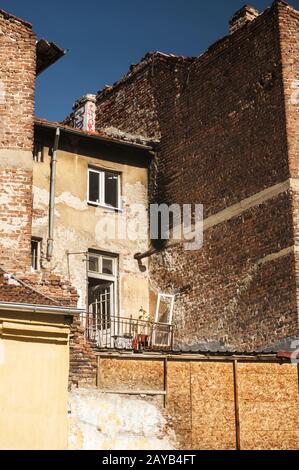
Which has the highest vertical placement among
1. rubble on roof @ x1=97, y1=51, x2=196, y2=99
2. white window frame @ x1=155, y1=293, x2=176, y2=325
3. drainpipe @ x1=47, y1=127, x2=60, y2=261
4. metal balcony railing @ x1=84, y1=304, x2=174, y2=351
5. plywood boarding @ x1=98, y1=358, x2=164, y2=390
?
rubble on roof @ x1=97, y1=51, x2=196, y2=99

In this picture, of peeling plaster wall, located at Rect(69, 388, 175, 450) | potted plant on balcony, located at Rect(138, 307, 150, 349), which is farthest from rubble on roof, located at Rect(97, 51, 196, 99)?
peeling plaster wall, located at Rect(69, 388, 175, 450)

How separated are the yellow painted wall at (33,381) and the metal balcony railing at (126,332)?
5.49m

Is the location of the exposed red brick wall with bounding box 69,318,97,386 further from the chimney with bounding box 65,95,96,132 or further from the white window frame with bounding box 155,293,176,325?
the chimney with bounding box 65,95,96,132

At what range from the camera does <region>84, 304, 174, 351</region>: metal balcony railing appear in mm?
20469

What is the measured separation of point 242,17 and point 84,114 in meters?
5.49

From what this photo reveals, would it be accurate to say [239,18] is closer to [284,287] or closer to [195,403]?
[284,287]

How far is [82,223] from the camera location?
864 inches

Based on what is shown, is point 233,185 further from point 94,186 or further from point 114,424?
point 114,424

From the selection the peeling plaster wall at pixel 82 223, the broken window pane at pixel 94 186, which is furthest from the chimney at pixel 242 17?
the broken window pane at pixel 94 186

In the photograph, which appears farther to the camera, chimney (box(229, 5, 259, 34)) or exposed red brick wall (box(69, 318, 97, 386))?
chimney (box(229, 5, 259, 34))

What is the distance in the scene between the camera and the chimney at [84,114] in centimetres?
2505

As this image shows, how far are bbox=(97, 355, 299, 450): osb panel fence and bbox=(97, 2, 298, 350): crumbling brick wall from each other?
99.6 inches
